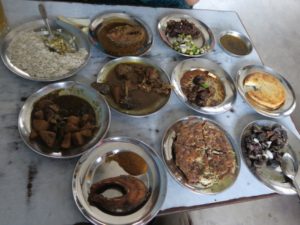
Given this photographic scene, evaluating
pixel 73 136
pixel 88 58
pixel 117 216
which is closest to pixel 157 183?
pixel 117 216

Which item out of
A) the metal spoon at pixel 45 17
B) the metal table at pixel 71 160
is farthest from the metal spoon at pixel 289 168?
the metal spoon at pixel 45 17

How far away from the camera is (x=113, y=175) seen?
1.49 metres

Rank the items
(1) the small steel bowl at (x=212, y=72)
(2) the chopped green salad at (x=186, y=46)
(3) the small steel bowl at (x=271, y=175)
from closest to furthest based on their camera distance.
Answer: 1. (3) the small steel bowl at (x=271, y=175)
2. (1) the small steel bowl at (x=212, y=72)
3. (2) the chopped green salad at (x=186, y=46)

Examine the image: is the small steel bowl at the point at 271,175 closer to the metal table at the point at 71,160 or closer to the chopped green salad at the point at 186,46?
the metal table at the point at 71,160

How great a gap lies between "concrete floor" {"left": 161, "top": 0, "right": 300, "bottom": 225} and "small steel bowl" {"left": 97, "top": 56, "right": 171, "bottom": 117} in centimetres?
136

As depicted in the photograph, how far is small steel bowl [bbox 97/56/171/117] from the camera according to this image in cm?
172

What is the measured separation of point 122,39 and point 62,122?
0.82 metres

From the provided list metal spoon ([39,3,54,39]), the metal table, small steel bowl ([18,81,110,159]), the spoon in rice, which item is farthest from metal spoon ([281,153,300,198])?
metal spoon ([39,3,54,39])

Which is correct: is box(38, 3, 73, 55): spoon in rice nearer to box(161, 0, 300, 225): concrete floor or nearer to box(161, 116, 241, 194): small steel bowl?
box(161, 116, 241, 194): small steel bowl

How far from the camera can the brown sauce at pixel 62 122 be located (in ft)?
4.85

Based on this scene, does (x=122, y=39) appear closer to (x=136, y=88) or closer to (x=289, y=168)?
(x=136, y=88)

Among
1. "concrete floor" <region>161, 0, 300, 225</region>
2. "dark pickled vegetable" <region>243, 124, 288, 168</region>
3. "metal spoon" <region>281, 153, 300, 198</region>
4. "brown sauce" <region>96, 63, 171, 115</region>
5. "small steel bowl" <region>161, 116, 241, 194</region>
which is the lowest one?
"concrete floor" <region>161, 0, 300, 225</region>

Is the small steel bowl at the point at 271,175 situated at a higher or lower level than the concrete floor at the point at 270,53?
higher

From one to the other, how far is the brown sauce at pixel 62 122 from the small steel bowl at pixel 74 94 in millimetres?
20
